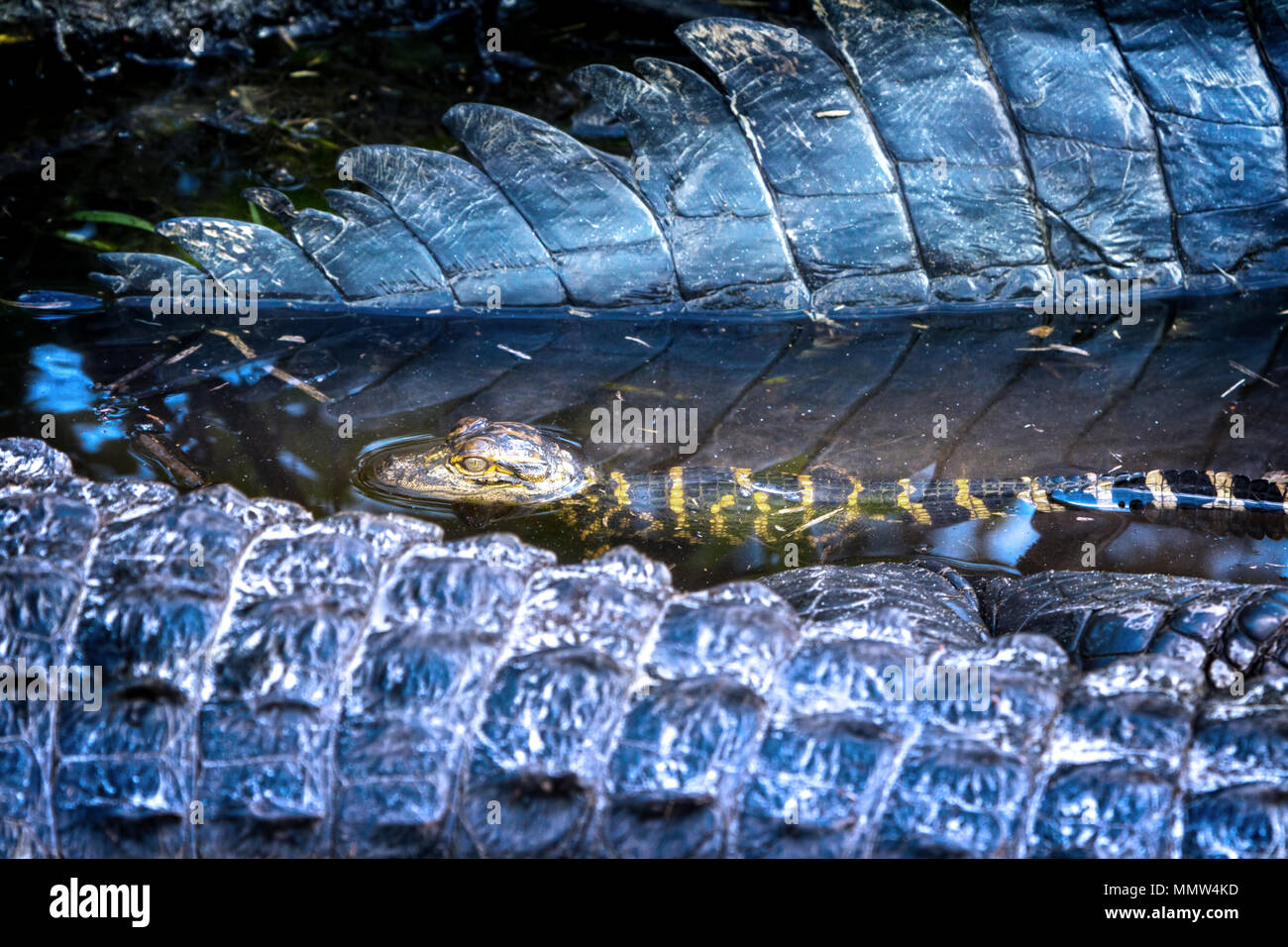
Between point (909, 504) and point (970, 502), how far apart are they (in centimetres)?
15

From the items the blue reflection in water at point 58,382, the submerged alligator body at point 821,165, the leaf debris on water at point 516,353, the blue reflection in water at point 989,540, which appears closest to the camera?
the blue reflection in water at point 989,540

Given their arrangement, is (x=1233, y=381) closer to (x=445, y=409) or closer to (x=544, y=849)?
(x=445, y=409)

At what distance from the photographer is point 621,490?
2.94 m

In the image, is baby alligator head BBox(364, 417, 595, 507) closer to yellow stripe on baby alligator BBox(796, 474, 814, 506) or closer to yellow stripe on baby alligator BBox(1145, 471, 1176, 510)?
yellow stripe on baby alligator BBox(796, 474, 814, 506)

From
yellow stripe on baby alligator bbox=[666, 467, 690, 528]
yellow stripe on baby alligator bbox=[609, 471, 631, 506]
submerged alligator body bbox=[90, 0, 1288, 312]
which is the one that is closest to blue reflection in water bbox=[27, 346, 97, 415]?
submerged alligator body bbox=[90, 0, 1288, 312]

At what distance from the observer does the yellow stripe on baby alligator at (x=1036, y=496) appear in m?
2.86

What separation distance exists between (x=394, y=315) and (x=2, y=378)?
106 cm

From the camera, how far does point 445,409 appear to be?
3104 millimetres

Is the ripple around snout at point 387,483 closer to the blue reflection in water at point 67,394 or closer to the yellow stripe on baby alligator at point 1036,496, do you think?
the blue reflection in water at point 67,394

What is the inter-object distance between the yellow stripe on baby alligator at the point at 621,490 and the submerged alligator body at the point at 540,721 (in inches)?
38.2

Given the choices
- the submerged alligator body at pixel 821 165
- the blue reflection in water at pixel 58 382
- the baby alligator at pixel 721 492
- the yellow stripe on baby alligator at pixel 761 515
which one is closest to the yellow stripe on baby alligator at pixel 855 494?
the baby alligator at pixel 721 492

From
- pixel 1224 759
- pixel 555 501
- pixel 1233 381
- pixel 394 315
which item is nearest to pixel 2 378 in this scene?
pixel 394 315

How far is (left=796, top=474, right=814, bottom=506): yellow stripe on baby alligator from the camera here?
2.89 meters

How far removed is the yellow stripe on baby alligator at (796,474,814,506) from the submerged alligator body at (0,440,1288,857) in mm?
978
